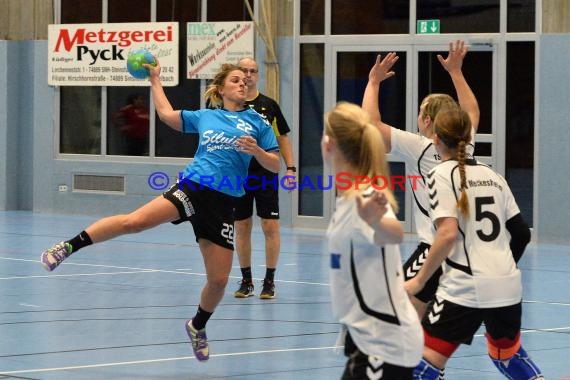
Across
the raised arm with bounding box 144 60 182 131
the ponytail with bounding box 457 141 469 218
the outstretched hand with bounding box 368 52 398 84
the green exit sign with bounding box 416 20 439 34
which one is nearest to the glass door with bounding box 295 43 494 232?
the green exit sign with bounding box 416 20 439 34

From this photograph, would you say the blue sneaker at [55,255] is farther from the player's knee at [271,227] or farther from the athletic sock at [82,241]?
the player's knee at [271,227]

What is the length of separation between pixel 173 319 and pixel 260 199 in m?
1.85

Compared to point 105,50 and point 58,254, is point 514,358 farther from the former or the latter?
point 105,50

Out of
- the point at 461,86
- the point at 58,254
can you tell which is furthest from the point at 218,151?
the point at 461,86

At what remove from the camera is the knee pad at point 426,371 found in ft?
20.2

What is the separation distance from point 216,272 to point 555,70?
31.8ft

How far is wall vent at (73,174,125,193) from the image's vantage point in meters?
21.0

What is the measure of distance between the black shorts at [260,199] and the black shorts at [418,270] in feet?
14.3

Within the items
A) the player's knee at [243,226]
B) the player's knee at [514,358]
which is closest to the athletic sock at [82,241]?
the player's knee at [514,358]

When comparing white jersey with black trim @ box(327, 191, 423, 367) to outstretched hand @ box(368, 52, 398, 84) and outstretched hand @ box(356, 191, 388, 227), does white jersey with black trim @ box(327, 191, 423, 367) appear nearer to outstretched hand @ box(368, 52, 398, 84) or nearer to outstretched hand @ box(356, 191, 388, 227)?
outstretched hand @ box(356, 191, 388, 227)

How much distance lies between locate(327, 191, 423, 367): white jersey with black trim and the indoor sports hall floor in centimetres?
299

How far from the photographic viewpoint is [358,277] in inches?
195

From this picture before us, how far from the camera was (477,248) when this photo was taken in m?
6.17

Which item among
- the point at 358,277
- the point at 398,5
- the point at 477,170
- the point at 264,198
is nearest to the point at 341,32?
the point at 398,5
